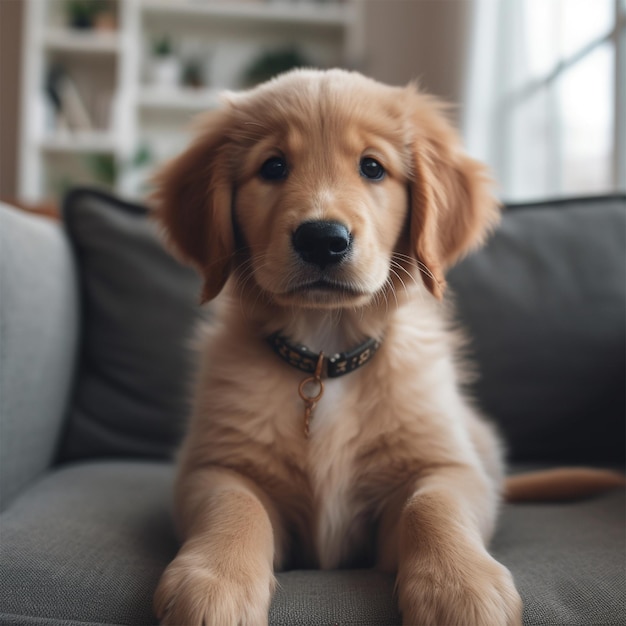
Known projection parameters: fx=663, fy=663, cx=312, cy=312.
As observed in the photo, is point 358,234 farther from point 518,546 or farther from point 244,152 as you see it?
point 518,546

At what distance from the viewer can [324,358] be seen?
142cm

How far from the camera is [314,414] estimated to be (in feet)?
4.56

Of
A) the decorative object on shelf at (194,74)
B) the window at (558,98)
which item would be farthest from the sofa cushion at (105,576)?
the decorative object on shelf at (194,74)

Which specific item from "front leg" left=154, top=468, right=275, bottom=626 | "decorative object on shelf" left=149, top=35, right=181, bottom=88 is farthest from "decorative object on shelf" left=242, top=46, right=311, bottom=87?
"front leg" left=154, top=468, right=275, bottom=626

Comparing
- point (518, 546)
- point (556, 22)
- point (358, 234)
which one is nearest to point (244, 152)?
point (358, 234)

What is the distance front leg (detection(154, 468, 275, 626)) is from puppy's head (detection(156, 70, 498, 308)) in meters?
0.40

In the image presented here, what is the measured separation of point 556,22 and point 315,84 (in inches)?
96.5

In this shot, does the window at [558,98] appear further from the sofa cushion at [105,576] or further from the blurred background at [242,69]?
the sofa cushion at [105,576]

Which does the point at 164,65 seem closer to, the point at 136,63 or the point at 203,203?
the point at 136,63

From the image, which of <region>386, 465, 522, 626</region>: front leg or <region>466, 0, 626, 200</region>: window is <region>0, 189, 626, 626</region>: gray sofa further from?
<region>466, 0, 626, 200</region>: window

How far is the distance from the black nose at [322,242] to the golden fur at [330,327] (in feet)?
0.06

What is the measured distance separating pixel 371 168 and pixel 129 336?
108 cm

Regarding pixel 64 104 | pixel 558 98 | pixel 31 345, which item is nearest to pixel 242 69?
pixel 64 104

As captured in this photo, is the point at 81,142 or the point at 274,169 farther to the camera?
the point at 81,142
